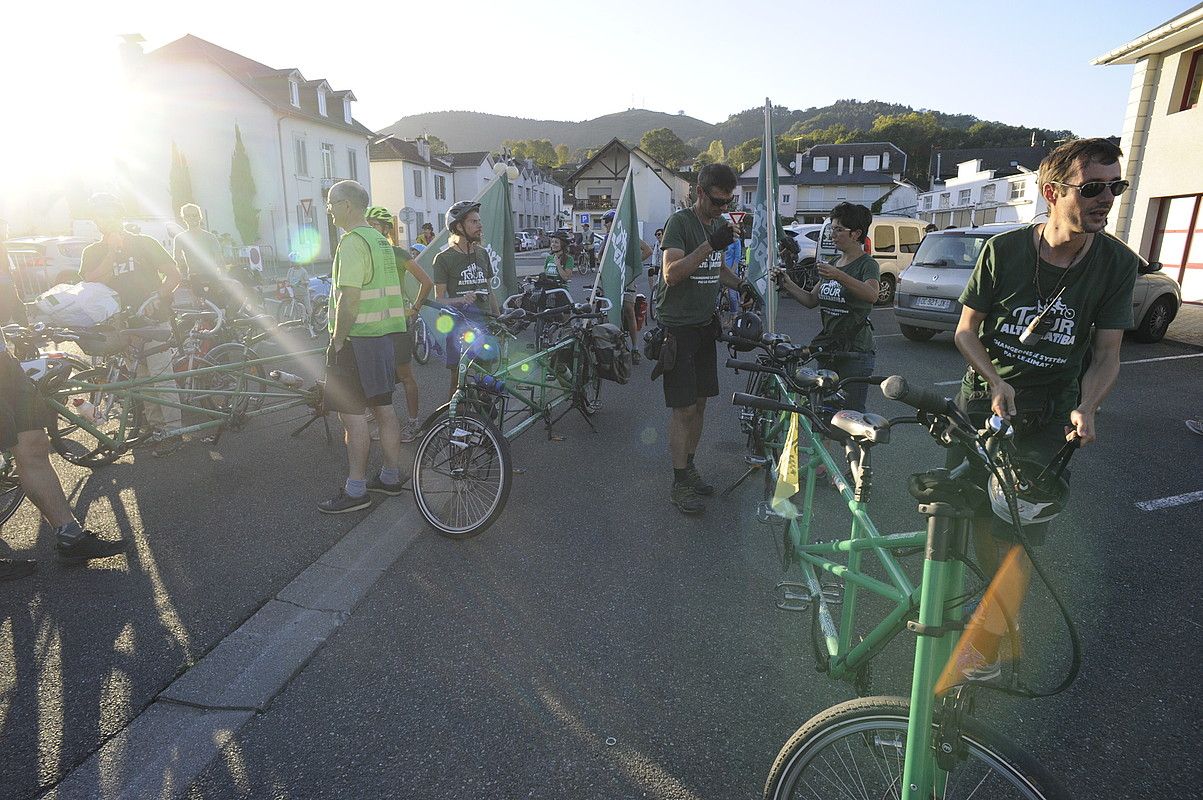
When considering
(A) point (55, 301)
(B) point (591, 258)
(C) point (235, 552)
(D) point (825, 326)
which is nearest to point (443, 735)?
(C) point (235, 552)

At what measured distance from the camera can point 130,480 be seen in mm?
4953

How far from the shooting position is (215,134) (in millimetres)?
32188

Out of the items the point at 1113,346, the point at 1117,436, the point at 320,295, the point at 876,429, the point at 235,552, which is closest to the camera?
the point at 876,429

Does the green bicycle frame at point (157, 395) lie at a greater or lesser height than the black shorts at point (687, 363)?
lesser

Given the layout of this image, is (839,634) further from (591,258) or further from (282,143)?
(282,143)

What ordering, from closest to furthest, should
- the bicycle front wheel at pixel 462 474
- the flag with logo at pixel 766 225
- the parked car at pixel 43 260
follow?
the bicycle front wheel at pixel 462 474 → the flag with logo at pixel 766 225 → the parked car at pixel 43 260

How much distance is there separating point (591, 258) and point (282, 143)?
1638 centimetres

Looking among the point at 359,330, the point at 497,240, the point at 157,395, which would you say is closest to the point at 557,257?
the point at 497,240

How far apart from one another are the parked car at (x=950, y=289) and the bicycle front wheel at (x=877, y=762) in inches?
404

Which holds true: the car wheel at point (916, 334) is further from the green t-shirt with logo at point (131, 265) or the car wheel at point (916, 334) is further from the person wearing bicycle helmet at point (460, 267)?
the green t-shirt with logo at point (131, 265)

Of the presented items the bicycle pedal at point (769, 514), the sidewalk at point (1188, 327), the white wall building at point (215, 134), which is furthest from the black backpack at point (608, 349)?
the white wall building at point (215, 134)

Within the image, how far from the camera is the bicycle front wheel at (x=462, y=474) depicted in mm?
3963

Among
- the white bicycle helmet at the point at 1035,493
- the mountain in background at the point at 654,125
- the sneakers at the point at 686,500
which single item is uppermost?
the mountain in background at the point at 654,125

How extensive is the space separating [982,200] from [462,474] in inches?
2227
